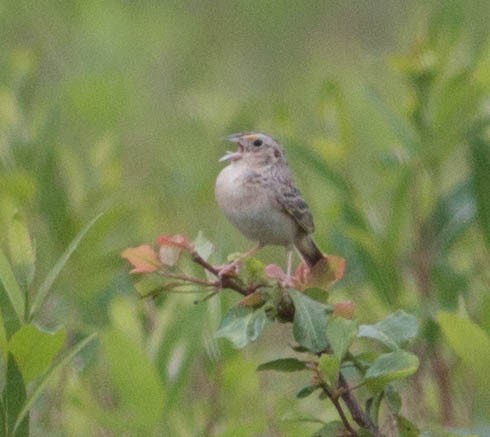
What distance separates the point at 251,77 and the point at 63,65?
2.18m

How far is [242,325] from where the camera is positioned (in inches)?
133

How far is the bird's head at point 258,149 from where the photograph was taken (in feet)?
16.4

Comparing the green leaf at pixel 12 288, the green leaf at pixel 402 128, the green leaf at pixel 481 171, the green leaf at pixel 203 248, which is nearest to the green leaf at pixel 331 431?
the green leaf at pixel 203 248

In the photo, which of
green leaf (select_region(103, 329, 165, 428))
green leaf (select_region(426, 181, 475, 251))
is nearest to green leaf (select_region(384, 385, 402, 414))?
green leaf (select_region(103, 329, 165, 428))

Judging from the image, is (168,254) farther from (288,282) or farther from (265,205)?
(265,205)

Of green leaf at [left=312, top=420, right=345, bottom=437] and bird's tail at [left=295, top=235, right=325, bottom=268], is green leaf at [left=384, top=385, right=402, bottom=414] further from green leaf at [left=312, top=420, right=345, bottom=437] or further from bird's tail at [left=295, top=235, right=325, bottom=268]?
bird's tail at [left=295, top=235, right=325, bottom=268]

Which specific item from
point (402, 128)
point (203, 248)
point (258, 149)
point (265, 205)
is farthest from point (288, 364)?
point (402, 128)

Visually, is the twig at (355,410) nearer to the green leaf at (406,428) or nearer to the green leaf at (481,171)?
the green leaf at (406,428)

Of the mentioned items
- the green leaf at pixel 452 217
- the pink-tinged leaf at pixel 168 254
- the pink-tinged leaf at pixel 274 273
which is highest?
the pink-tinged leaf at pixel 168 254

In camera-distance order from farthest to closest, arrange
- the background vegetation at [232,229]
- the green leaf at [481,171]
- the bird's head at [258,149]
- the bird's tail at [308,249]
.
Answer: the green leaf at [481,171] < the bird's head at [258,149] < the background vegetation at [232,229] < the bird's tail at [308,249]

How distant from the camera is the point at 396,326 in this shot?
11.3 feet

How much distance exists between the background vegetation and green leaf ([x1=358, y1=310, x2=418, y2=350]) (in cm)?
21

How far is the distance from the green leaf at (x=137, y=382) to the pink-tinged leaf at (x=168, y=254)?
0.83 m

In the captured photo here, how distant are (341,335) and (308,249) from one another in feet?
3.87
